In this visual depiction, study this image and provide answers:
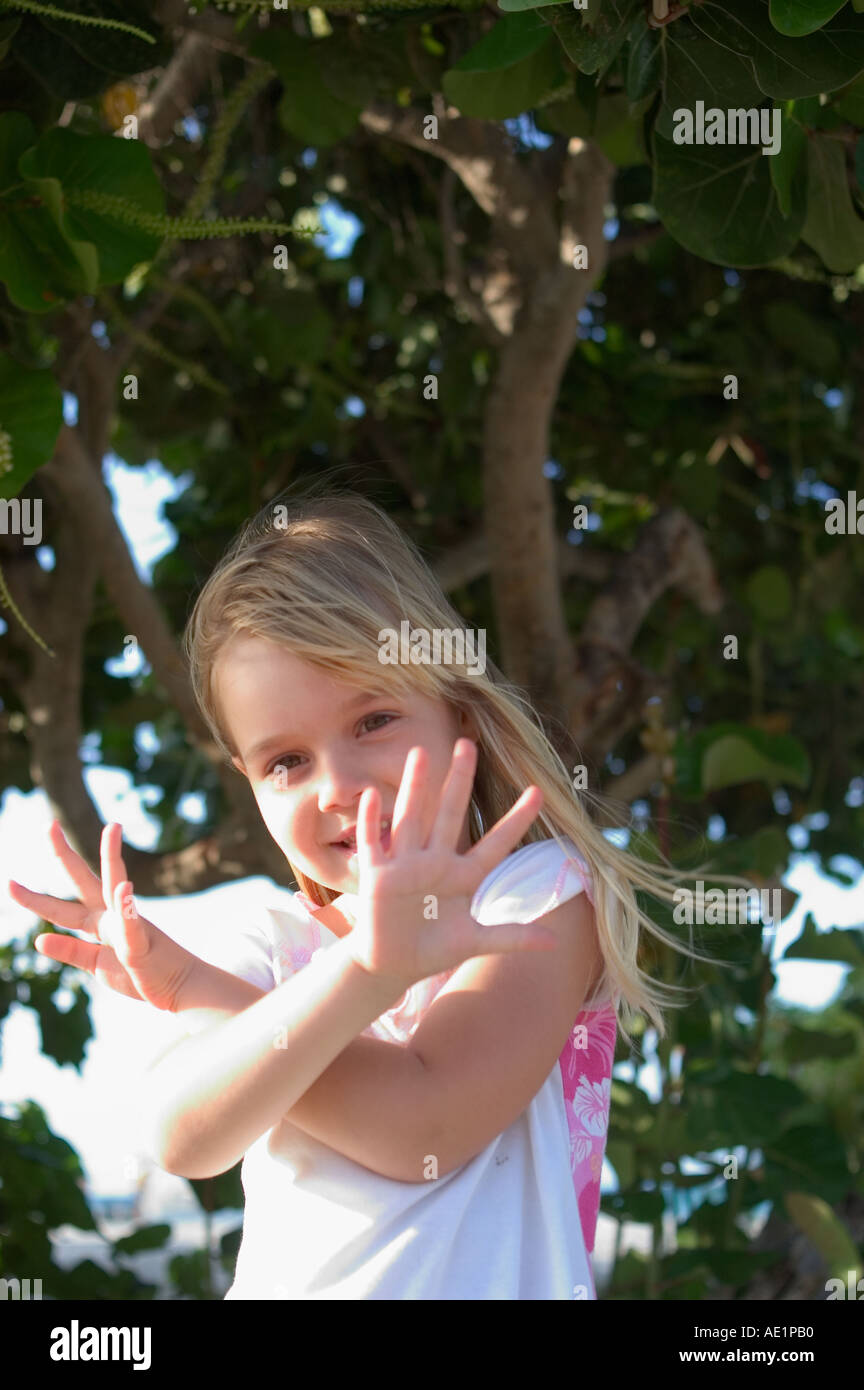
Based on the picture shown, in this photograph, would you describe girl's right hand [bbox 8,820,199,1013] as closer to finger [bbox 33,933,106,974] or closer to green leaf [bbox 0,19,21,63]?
finger [bbox 33,933,106,974]

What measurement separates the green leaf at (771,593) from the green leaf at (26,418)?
1591 mm

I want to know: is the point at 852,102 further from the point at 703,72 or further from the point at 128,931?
the point at 128,931

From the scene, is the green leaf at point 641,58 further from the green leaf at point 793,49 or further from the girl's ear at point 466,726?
the girl's ear at point 466,726

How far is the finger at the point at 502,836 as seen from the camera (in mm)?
786

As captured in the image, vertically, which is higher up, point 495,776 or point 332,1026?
point 495,776

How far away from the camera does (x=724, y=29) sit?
1124mm

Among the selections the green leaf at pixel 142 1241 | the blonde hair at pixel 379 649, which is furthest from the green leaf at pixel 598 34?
the green leaf at pixel 142 1241

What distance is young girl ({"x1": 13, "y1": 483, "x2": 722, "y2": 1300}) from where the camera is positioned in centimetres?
80

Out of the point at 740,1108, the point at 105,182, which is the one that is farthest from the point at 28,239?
the point at 740,1108

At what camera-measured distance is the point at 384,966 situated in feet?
2.56

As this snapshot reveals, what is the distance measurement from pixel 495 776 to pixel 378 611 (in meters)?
0.16

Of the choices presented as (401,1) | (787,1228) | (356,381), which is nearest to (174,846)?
(356,381)

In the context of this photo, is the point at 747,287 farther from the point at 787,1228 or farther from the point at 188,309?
the point at 787,1228

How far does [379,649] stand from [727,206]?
560 millimetres
